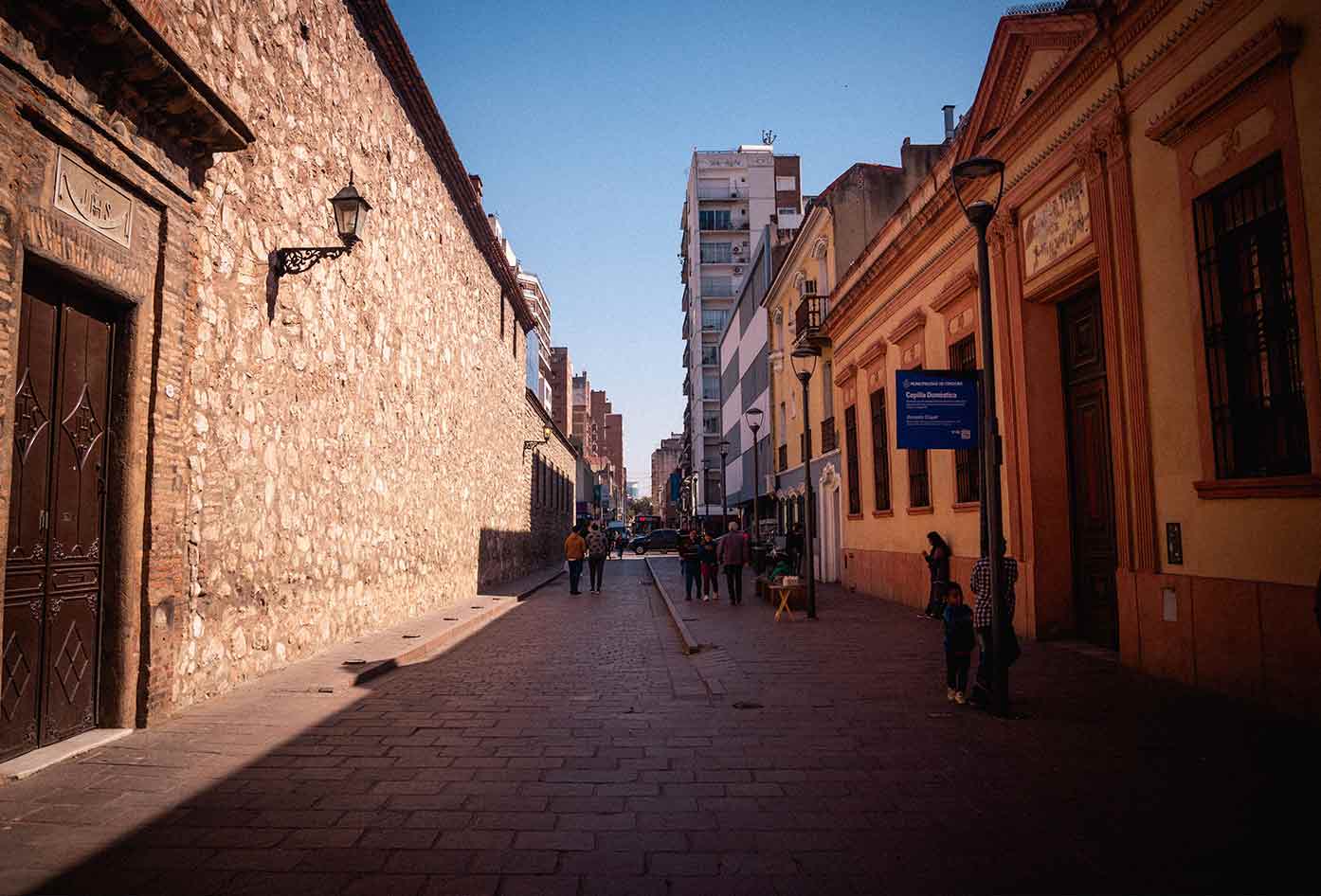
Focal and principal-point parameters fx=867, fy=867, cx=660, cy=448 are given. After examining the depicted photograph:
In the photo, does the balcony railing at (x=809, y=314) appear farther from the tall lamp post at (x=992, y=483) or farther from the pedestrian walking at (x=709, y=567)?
the tall lamp post at (x=992, y=483)

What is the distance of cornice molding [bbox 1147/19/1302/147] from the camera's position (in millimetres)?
6473

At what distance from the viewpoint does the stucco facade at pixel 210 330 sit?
5.42 m

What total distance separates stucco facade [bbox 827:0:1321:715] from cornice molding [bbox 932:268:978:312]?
0.13 feet

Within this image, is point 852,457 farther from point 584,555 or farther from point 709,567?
point 584,555

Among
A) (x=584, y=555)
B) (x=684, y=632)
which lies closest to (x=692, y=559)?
(x=584, y=555)

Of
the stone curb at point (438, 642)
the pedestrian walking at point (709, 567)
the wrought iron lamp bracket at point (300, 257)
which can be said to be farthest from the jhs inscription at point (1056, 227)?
the pedestrian walking at point (709, 567)

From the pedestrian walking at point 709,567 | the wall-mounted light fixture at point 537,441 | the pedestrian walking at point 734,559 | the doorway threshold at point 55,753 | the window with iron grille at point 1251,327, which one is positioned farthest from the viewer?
the wall-mounted light fixture at point 537,441

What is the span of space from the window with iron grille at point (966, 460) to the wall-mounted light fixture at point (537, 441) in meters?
18.4

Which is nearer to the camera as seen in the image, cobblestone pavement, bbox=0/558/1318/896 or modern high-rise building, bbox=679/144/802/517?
cobblestone pavement, bbox=0/558/1318/896

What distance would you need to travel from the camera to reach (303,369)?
9539mm

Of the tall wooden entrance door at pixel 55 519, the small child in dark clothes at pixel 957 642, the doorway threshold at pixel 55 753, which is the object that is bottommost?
the doorway threshold at pixel 55 753

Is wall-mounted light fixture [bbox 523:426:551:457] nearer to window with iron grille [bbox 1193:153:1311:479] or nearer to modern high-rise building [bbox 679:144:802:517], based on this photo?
window with iron grille [bbox 1193:153:1311:479]

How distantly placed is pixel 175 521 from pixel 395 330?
7.02 metres

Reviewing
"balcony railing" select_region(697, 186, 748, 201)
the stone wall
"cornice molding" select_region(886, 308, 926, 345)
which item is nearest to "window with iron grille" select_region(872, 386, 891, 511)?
"cornice molding" select_region(886, 308, 926, 345)
